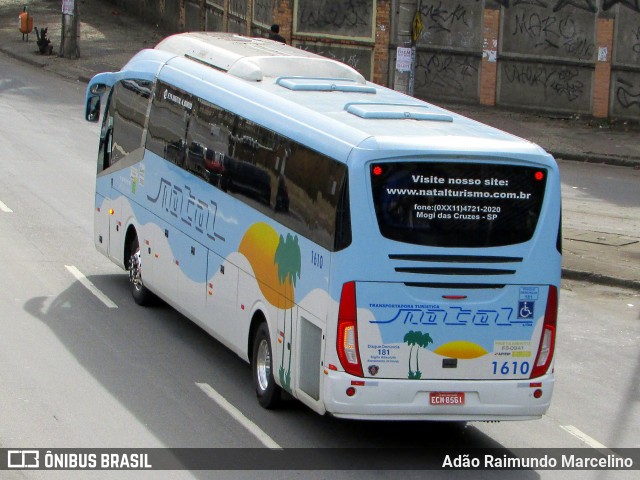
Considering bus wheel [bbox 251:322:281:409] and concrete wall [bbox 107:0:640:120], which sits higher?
concrete wall [bbox 107:0:640:120]

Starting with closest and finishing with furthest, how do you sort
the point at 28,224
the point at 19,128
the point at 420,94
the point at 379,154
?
the point at 379,154 < the point at 28,224 < the point at 19,128 < the point at 420,94

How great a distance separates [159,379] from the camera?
40.8 feet

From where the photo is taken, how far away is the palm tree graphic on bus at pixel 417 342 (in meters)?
10.2

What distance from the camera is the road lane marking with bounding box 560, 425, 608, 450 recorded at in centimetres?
1132

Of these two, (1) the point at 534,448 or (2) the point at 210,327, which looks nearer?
(1) the point at 534,448

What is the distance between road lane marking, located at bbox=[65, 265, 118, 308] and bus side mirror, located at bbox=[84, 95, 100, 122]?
2.07 meters

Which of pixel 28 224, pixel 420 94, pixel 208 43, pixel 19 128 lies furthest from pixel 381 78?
pixel 208 43

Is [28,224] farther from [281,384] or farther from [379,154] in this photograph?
[379,154]

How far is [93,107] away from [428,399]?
8375mm

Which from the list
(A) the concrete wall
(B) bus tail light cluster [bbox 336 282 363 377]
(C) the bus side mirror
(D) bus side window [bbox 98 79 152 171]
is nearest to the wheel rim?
(B) bus tail light cluster [bbox 336 282 363 377]

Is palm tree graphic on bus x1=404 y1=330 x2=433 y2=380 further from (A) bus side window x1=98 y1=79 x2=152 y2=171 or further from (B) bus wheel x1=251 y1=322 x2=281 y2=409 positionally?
(A) bus side window x1=98 y1=79 x2=152 y2=171

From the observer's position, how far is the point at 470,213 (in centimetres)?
1029

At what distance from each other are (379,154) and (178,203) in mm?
4423

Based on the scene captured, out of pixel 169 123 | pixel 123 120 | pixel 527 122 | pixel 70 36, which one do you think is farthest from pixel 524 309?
pixel 70 36
